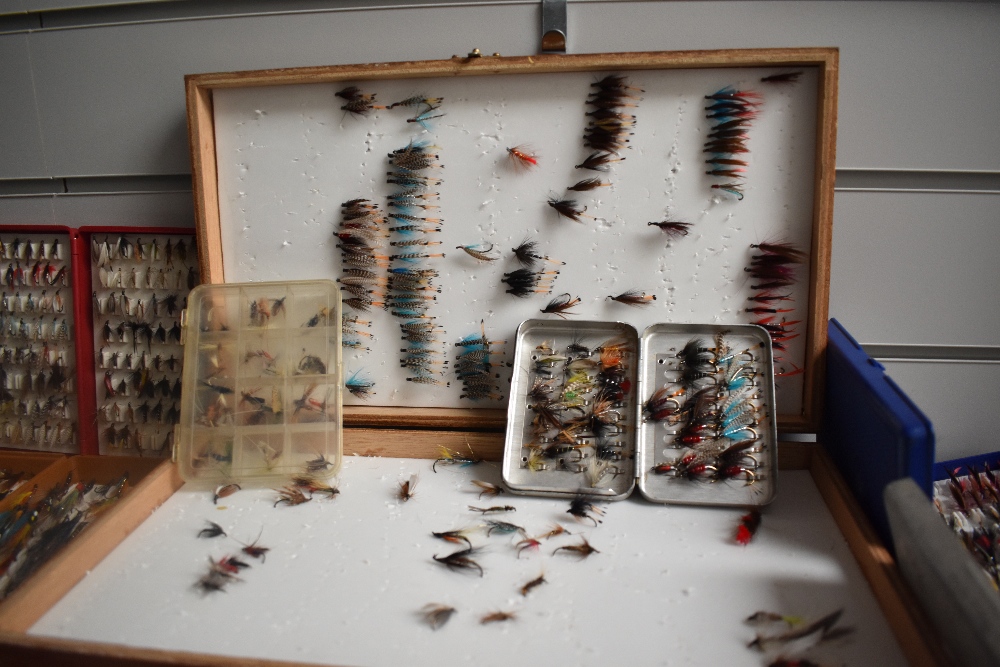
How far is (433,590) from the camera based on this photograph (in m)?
1.19

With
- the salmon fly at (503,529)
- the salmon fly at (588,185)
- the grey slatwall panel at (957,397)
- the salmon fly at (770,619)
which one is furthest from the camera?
the grey slatwall panel at (957,397)

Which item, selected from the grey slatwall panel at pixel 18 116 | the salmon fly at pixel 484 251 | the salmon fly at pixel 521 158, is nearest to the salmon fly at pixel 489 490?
the salmon fly at pixel 484 251

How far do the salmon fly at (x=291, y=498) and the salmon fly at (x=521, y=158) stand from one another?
3.15ft

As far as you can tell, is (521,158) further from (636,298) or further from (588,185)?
(636,298)

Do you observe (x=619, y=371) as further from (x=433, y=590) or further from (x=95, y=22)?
(x=95, y=22)

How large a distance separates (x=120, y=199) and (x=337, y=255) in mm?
744

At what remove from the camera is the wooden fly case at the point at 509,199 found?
4.99ft

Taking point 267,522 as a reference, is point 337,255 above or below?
above

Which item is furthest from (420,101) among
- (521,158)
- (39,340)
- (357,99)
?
(39,340)

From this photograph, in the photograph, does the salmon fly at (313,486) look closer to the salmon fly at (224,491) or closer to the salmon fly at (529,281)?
the salmon fly at (224,491)

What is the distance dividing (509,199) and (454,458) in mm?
692

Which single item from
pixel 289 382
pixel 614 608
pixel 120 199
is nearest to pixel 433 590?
pixel 614 608

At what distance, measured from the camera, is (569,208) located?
159 cm

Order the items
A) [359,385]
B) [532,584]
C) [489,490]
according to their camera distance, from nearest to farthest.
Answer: [532,584], [489,490], [359,385]
